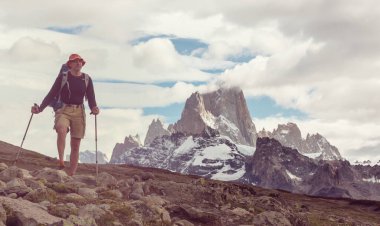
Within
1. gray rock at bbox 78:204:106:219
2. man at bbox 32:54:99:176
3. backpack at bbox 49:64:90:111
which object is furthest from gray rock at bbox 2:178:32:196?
backpack at bbox 49:64:90:111

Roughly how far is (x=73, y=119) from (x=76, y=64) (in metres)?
1.95

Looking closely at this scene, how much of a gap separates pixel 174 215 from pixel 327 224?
8.79 metres

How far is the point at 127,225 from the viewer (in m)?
12.2

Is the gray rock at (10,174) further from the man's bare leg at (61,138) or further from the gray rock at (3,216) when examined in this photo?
the gray rock at (3,216)

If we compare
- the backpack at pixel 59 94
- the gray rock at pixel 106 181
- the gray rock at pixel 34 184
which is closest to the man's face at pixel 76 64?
the backpack at pixel 59 94

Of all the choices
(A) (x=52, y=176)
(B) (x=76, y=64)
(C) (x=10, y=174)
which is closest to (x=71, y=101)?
(B) (x=76, y=64)

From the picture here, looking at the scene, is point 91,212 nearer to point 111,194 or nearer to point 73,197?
point 73,197

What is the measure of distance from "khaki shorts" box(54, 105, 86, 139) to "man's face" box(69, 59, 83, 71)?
1343 millimetres

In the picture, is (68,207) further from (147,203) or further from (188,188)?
(188,188)

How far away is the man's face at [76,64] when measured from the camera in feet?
56.3

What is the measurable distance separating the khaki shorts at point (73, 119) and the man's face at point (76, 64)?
1343 millimetres

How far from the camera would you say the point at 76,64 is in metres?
17.2

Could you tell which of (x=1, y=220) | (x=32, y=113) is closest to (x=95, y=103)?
(x=32, y=113)

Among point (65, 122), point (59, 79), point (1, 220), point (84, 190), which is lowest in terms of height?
point (1, 220)
